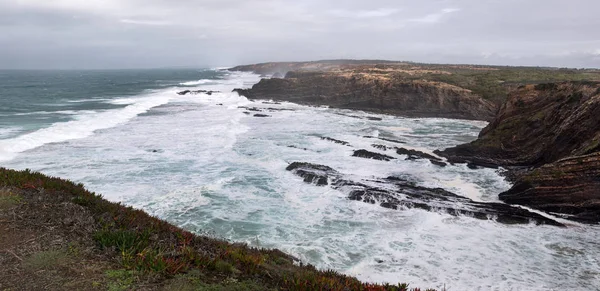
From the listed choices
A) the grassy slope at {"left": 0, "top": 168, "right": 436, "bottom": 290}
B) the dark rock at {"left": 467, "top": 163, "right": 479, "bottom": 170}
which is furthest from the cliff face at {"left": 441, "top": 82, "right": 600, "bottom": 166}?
the grassy slope at {"left": 0, "top": 168, "right": 436, "bottom": 290}

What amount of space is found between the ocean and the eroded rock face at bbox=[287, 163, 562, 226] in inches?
19.0

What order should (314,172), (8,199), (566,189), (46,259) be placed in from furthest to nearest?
(314,172) < (566,189) < (8,199) < (46,259)

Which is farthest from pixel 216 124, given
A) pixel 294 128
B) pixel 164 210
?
pixel 164 210

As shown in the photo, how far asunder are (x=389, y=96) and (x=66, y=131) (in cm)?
3909

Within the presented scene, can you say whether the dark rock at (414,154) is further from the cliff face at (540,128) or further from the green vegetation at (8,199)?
the green vegetation at (8,199)

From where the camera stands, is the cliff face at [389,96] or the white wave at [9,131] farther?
the cliff face at [389,96]

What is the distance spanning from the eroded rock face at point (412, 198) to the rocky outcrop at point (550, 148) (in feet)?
6.30

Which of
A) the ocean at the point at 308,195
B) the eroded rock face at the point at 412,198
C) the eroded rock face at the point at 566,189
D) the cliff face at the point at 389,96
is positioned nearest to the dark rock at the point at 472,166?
the ocean at the point at 308,195

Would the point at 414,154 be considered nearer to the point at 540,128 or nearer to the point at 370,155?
the point at 370,155

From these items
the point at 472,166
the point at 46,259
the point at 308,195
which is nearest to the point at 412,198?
the point at 308,195

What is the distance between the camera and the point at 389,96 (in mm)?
53875

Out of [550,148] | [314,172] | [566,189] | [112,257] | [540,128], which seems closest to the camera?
[112,257]

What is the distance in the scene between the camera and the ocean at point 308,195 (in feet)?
38.8

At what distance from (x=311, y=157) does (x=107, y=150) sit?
46.3ft
